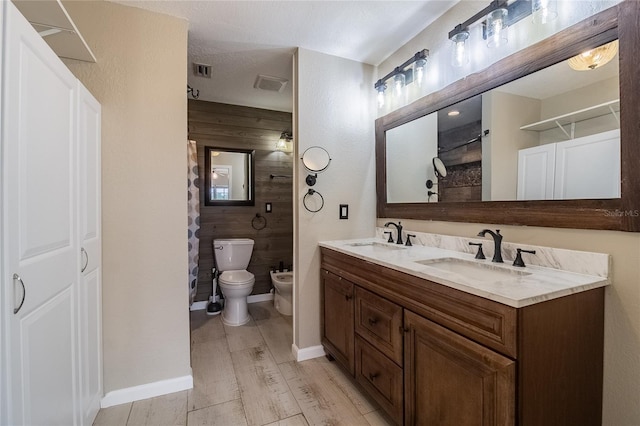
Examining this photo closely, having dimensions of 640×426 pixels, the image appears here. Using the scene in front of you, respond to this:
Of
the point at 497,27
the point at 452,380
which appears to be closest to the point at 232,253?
the point at 452,380

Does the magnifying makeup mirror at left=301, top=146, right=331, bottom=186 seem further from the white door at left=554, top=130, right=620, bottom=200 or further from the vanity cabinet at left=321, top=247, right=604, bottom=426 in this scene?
the white door at left=554, top=130, right=620, bottom=200

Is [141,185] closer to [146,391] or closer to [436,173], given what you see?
[146,391]

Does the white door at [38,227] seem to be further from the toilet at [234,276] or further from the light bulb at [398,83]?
the light bulb at [398,83]

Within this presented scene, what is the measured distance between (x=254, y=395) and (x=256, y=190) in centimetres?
222

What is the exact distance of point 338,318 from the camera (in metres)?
1.93

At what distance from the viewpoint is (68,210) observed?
3.87 feet

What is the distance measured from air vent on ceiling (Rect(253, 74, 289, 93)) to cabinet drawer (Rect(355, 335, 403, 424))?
7.93 ft

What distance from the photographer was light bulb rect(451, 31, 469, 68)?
1.60 m

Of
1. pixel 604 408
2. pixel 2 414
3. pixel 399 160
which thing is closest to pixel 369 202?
pixel 399 160

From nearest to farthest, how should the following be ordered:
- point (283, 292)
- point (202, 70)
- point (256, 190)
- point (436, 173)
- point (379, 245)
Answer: point (436, 173), point (379, 245), point (202, 70), point (283, 292), point (256, 190)

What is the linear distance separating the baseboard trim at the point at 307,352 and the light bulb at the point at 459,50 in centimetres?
225

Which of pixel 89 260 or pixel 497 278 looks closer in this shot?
pixel 497 278

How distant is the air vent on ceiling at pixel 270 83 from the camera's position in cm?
268

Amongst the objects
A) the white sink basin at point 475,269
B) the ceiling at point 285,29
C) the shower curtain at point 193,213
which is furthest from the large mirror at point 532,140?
the shower curtain at point 193,213
